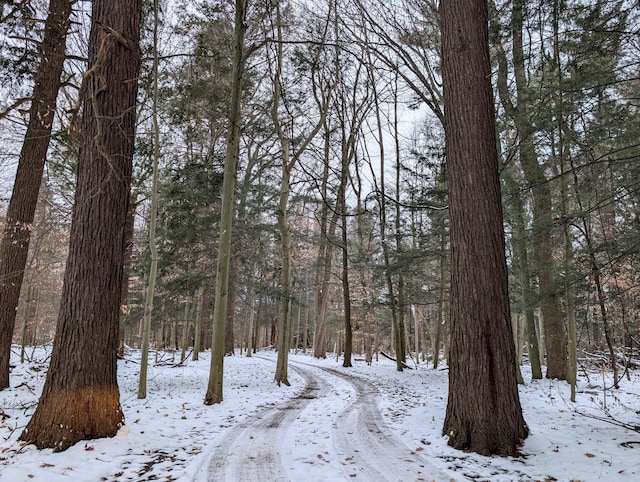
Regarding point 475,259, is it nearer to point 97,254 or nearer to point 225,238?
point 97,254

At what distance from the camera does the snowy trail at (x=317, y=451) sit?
3518 millimetres

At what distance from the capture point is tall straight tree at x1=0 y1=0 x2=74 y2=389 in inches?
299

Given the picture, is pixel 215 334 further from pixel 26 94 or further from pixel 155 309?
pixel 26 94

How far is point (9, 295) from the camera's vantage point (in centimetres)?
755

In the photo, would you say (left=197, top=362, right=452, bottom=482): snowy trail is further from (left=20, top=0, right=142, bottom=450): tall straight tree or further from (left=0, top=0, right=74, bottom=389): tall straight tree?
(left=0, top=0, right=74, bottom=389): tall straight tree

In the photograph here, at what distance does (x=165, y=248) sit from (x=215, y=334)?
4.81 m

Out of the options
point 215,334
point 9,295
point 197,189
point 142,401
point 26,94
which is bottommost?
point 142,401

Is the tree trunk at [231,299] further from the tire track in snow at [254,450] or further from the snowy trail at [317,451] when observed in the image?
the snowy trail at [317,451]

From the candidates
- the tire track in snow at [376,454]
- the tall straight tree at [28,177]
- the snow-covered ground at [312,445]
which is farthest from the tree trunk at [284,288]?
the tall straight tree at [28,177]

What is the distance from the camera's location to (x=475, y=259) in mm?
4641

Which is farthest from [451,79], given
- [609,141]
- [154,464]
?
[154,464]

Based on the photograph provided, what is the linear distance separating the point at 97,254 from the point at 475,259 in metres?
4.66

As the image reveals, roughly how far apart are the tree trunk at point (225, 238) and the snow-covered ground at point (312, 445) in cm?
58

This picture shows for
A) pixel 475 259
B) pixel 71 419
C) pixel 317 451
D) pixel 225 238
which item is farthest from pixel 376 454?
pixel 225 238
